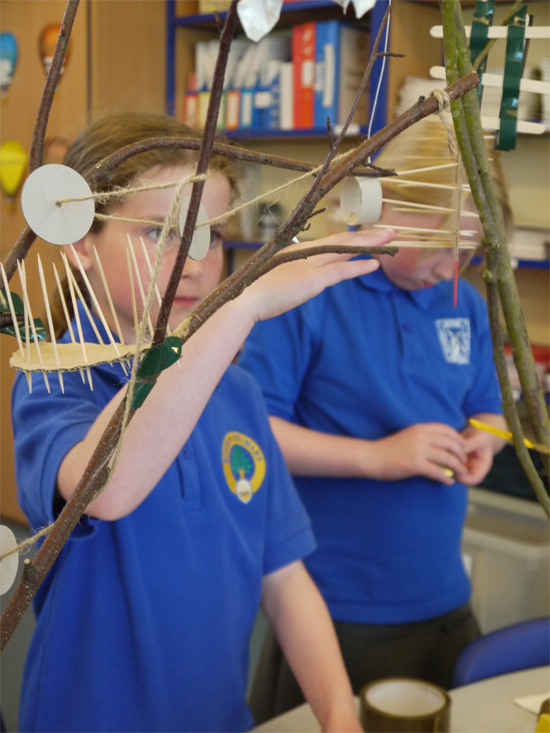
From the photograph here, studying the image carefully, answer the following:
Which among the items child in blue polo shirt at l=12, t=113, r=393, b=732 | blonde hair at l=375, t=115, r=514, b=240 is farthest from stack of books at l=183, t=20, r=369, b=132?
child in blue polo shirt at l=12, t=113, r=393, b=732

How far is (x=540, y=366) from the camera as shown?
2.15 meters

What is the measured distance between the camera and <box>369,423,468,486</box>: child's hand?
1081 mm

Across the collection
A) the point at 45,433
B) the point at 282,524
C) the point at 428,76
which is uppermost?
the point at 428,76

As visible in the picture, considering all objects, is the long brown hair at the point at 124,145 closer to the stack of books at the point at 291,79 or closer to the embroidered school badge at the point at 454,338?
the embroidered school badge at the point at 454,338

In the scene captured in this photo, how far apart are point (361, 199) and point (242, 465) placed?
51cm

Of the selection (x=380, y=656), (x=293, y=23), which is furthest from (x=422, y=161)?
(x=293, y=23)

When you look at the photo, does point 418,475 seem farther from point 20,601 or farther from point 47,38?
point 47,38

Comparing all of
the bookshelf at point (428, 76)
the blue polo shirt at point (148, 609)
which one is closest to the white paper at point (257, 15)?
the blue polo shirt at point (148, 609)

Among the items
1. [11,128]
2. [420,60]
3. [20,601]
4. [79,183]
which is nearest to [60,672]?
[20,601]

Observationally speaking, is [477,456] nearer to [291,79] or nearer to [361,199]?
[361,199]

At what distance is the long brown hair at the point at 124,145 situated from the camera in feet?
2.49

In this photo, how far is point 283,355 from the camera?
1155mm

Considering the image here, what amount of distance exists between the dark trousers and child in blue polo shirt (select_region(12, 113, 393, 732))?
0.24m

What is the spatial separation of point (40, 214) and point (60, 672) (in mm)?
671
